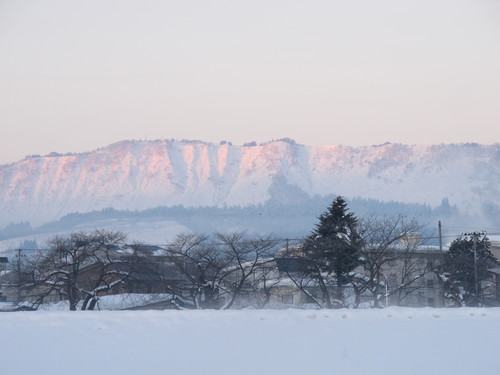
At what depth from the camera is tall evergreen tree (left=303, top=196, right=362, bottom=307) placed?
31406mm

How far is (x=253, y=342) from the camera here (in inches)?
566

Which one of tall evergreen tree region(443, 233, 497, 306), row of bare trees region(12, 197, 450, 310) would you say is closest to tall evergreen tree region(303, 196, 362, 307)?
row of bare trees region(12, 197, 450, 310)

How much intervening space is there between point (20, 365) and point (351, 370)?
18.0 ft

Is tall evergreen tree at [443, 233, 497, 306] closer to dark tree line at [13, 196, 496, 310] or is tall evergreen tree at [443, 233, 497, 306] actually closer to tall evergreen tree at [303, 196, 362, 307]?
dark tree line at [13, 196, 496, 310]

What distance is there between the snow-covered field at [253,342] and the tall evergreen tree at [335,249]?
13697mm

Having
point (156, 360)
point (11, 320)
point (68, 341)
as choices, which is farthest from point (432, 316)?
point (11, 320)

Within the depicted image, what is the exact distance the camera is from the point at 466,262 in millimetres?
36469

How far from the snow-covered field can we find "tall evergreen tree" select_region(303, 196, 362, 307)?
13697mm

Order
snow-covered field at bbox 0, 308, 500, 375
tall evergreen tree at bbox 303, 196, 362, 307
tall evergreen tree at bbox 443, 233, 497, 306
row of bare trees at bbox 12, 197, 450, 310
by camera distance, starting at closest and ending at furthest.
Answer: snow-covered field at bbox 0, 308, 500, 375, row of bare trees at bbox 12, 197, 450, 310, tall evergreen tree at bbox 303, 196, 362, 307, tall evergreen tree at bbox 443, 233, 497, 306

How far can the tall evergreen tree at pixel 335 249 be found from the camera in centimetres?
3141

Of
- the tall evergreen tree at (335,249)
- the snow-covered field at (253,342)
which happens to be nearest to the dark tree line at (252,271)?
the tall evergreen tree at (335,249)

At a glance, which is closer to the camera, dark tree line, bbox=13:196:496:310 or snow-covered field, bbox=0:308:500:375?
snow-covered field, bbox=0:308:500:375

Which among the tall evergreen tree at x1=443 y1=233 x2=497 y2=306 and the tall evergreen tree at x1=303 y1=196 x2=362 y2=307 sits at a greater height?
the tall evergreen tree at x1=303 y1=196 x2=362 y2=307

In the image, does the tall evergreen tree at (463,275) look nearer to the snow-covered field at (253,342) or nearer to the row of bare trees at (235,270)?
the row of bare trees at (235,270)
